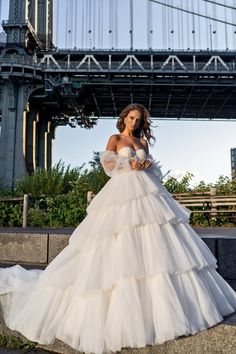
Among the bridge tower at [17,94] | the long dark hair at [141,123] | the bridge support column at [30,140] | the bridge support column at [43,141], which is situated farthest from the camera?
the bridge support column at [43,141]

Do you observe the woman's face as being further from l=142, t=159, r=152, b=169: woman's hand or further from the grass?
the grass

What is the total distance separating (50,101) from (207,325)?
46738mm

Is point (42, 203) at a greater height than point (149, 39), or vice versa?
point (149, 39)

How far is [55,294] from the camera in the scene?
278 centimetres

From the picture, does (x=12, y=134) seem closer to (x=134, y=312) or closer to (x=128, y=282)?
(x=128, y=282)

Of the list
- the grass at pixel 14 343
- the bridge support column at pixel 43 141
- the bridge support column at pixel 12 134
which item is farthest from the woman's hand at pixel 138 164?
the bridge support column at pixel 43 141

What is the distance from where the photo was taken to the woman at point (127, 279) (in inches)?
94.7

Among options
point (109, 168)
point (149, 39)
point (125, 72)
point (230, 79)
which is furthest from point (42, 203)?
point (149, 39)

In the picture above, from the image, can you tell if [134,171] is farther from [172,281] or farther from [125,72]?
[125,72]

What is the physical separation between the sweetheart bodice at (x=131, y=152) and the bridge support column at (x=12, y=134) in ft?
126

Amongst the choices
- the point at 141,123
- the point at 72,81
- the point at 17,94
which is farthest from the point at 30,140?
the point at 141,123

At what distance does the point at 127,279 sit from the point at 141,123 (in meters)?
1.45

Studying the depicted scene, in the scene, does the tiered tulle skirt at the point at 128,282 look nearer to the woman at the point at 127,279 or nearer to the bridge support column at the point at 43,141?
the woman at the point at 127,279

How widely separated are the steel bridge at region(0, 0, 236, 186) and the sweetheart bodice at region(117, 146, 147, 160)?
36.2 meters
